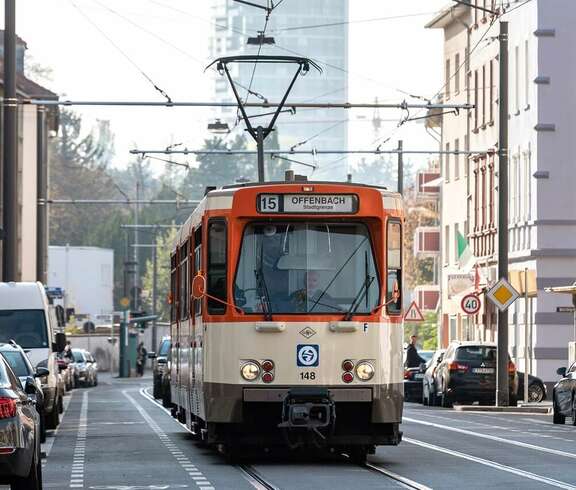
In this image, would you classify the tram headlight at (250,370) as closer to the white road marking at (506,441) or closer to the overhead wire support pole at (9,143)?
the white road marking at (506,441)

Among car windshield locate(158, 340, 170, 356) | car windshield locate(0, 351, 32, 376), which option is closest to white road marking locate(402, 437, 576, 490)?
car windshield locate(0, 351, 32, 376)

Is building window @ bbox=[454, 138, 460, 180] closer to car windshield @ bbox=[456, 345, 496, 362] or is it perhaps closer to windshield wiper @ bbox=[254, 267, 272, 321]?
car windshield @ bbox=[456, 345, 496, 362]

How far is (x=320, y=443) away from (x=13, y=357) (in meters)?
6.74

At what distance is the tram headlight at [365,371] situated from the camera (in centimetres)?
2158

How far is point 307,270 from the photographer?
71.5ft

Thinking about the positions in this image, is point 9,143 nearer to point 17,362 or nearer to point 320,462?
point 17,362

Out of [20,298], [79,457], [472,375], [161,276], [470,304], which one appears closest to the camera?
[79,457]

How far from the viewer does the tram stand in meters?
21.5

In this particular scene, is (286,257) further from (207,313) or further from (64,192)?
(64,192)

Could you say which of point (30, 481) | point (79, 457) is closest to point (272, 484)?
point (30, 481)

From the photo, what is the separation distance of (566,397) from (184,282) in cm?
1066

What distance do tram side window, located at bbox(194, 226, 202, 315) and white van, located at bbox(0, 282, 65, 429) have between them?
9985 millimetres

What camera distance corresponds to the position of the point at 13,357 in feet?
88.6

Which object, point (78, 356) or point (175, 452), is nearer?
point (175, 452)
